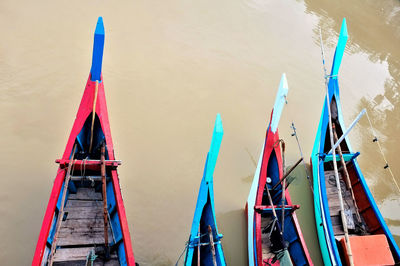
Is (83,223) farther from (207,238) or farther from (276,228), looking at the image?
(276,228)

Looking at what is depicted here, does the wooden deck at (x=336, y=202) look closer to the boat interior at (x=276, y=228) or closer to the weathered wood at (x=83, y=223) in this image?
the boat interior at (x=276, y=228)

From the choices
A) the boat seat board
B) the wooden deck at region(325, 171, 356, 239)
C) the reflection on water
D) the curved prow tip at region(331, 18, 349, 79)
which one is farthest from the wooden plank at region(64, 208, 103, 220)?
the curved prow tip at region(331, 18, 349, 79)

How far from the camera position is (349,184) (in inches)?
214

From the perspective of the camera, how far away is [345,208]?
221 inches

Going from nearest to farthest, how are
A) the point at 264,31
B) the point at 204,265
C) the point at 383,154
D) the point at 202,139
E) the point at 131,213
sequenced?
the point at 204,265
the point at 131,213
the point at 202,139
the point at 383,154
the point at 264,31

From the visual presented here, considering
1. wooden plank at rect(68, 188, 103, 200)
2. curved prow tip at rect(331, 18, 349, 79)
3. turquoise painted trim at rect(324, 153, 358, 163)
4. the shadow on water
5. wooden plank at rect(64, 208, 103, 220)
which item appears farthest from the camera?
the shadow on water

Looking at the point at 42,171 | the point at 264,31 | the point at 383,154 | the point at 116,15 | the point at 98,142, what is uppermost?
the point at 264,31

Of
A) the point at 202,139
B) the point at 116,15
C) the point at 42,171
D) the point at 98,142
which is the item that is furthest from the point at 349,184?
the point at 116,15

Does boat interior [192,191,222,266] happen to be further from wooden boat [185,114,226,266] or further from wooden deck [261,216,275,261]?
wooden deck [261,216,275,261]

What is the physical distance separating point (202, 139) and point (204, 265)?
280 centimetres

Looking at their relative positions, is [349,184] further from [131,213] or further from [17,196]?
[17,196]

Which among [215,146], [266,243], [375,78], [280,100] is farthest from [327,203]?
[375,78]

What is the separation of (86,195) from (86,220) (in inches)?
16.6

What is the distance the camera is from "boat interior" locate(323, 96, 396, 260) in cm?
530
